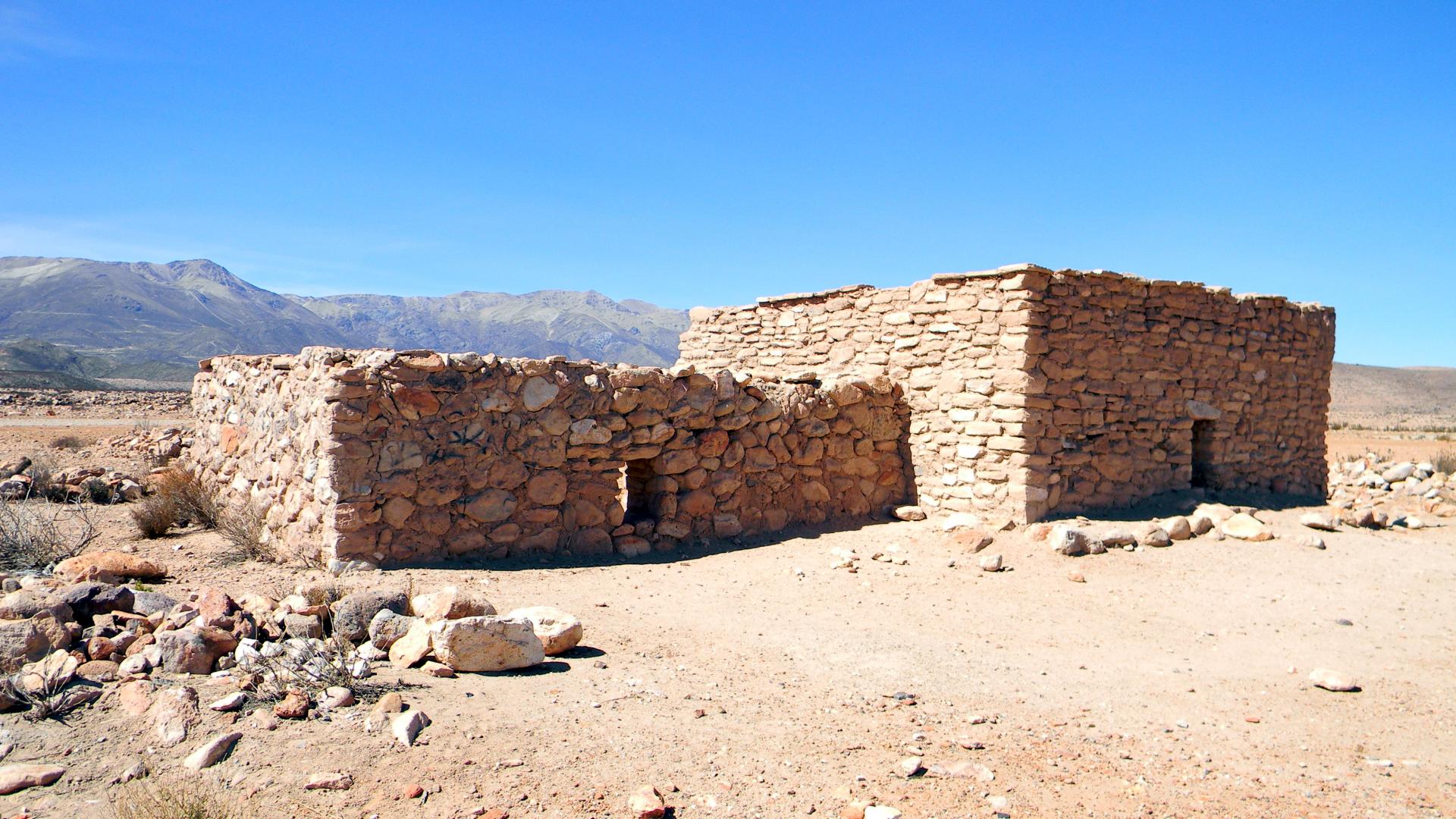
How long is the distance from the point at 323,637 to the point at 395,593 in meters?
0.47

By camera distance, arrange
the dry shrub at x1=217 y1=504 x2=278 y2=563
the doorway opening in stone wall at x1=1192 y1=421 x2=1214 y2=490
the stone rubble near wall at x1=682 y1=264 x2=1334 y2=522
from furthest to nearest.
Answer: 1. the doorway opening in stone wall at x1=1192 y1=421 x2=1214 y2=490
2. the stone rubble near wall at x1=682 y1=264 x2=1334 y2=522
3. the dry shrub at x1=217 y1=504 x2=278 y2=563

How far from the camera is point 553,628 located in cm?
475

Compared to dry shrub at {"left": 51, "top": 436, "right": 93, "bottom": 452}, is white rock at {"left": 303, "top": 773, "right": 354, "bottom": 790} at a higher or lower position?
higher

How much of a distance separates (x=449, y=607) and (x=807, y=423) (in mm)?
4531

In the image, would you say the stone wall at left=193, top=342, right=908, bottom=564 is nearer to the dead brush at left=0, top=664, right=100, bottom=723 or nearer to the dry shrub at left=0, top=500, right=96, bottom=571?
the dry shrub at left=0, top=500, right=96, bottom=571

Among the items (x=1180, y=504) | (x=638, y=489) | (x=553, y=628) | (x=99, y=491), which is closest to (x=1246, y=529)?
(x=1180, y=504)

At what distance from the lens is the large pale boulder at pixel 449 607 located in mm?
4668

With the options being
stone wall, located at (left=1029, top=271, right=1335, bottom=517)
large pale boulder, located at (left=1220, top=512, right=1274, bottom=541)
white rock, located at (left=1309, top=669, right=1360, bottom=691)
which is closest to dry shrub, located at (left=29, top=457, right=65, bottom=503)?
stone wall, located at (left=1029, top=271, right=1335, bottom=517)

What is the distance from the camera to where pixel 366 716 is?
3623mm

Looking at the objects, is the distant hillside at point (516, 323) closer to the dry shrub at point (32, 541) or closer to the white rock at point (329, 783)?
the dry shrub at point (32, 541)

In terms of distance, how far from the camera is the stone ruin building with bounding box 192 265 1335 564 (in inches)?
264

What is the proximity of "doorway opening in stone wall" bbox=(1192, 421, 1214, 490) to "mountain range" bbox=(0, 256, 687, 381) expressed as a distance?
224 ft

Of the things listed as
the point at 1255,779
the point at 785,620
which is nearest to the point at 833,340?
the point at 785,620

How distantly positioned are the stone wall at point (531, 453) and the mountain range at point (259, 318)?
214 ft
